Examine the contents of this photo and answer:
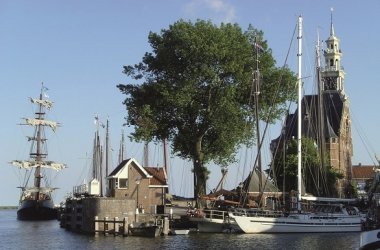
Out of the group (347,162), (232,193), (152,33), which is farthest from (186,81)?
(347,162)

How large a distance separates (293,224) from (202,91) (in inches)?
663

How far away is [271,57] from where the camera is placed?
66812mm

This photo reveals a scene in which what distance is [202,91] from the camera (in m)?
63.5

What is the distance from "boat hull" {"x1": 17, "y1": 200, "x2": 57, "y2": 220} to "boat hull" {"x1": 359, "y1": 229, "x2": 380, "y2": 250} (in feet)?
310

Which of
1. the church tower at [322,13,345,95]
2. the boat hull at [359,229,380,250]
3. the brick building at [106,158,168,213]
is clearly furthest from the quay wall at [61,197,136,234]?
the church tower at [322,13,345,95]

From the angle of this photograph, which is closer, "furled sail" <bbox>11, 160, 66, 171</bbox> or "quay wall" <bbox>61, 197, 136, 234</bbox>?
"quay wall" <bbox>61, 197, 136, 234</bbox>

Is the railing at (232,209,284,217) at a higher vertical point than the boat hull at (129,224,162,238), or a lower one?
higher

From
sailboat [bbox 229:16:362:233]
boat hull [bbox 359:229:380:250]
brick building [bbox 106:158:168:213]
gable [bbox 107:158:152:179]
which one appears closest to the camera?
boat hull [bbox 359:229:380:250]

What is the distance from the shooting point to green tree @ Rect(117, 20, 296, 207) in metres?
62.3

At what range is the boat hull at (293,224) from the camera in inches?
2228

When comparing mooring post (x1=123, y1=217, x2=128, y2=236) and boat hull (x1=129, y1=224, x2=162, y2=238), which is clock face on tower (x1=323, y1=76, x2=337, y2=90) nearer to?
boat hull (x1=129, y1=224, x2=162, y2=238)

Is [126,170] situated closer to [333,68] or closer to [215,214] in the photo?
[215,214]

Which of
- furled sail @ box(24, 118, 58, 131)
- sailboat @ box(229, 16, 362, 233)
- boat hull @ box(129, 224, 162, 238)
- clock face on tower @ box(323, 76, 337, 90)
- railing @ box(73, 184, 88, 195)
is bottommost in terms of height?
boat hull @ box(129, 224, 162, 238)

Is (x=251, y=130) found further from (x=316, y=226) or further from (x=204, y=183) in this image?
(x=316, y=226)
